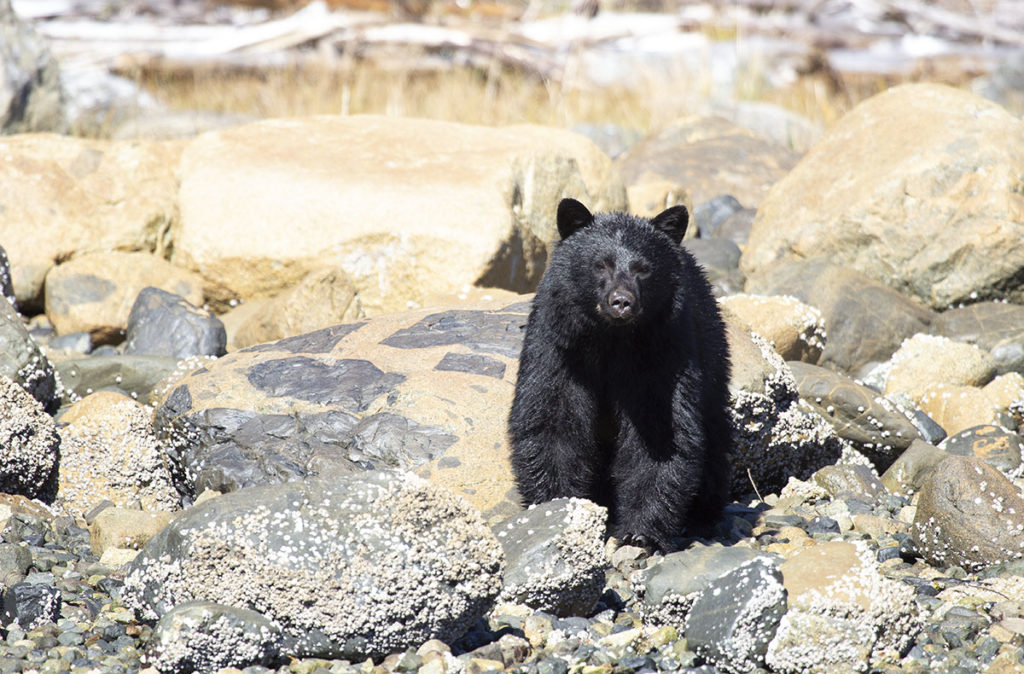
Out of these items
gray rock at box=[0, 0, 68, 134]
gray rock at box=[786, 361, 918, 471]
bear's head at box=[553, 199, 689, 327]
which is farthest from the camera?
gray rock at box=[0, 0, 68, 134]

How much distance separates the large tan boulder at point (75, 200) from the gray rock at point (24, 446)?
113 inches

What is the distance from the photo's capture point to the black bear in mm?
4477

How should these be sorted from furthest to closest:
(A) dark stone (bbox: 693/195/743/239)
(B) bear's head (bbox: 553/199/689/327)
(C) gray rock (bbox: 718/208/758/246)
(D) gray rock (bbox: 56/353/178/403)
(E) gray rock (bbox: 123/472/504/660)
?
1. (A) dark stone (bbox: 693/195/743/239)
2. (C) gray rock (bbox: 718/208/758/246)
3. (D) gray rock (bbox: 56/353/178/403)
4. (B) bear's head (bbox: 553/199/689/327)
5. (E) gray rock (bbox: 123/472/504/660)

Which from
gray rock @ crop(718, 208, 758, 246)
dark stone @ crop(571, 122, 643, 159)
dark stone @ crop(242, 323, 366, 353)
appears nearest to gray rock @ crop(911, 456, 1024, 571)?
dark stone @ crop(242, 323, 366, 353)

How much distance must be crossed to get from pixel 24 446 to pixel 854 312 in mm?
5232

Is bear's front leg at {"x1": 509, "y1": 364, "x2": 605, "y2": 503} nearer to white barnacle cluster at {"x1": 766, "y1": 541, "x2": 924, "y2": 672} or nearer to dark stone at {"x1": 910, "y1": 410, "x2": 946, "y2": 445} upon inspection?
white barnacle cluster at {"x1": 766, "y1": 541, "x2": 924, "y2": 672}

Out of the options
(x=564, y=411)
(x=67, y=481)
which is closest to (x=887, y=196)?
(x=564, y=411)

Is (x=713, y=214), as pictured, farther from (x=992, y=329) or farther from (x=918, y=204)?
(x=992, y=329)

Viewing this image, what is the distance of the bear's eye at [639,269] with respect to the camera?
4.39 meters

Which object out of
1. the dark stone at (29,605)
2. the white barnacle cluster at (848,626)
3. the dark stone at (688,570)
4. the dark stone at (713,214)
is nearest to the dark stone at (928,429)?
the dark stone at (688,570)

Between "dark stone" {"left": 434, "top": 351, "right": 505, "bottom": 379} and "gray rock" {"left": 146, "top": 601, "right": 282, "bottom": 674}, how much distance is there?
6.67ft

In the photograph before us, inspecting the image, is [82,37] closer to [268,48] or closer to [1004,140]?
[268,48]

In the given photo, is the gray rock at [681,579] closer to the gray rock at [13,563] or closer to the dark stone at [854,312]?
the gray rock at [13,563]

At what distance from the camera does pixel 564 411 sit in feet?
15.1
